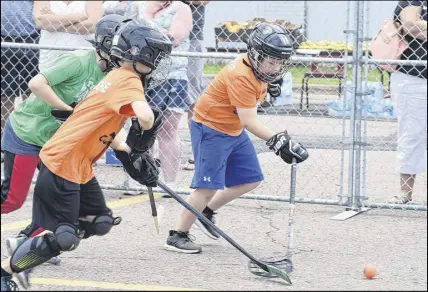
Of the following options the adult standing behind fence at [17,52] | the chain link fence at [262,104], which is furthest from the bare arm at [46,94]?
the adult standing behind fence at [17,52]

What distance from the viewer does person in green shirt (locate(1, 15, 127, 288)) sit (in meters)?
5.89

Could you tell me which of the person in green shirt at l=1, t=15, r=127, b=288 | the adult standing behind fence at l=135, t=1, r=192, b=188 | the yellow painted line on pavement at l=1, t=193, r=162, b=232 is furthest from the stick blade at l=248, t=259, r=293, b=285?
the adult standing behind fence at l=135, t=1, r=192, b=188

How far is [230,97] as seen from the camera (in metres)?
6.24

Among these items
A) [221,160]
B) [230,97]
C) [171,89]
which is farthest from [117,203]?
[230,97]

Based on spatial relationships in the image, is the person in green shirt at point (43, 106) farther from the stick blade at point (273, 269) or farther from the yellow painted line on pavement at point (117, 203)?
the stick blade at point (273, 269)

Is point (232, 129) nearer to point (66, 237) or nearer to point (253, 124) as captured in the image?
point (253, 124)

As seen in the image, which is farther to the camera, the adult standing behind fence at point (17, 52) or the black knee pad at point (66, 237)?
the adult standing behind fence at point (17, 52)

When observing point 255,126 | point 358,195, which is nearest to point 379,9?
point 358,195

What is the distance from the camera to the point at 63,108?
586 centimetres

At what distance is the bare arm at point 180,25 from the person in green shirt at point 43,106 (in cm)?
219

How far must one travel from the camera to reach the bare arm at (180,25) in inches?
321

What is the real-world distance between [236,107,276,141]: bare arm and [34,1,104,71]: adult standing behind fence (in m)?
2.81

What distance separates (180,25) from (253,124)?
2269 mm

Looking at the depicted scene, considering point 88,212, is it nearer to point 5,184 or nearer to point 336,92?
point 5,184
